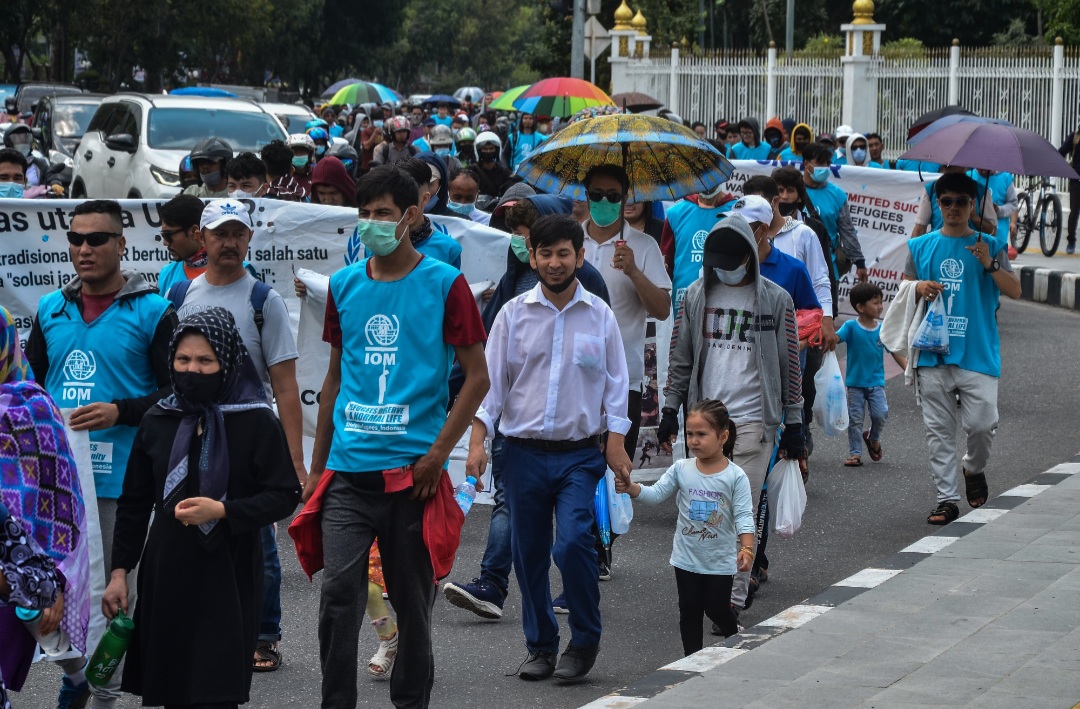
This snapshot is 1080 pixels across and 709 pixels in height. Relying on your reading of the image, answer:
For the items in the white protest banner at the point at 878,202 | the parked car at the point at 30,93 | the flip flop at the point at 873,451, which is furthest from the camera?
the parked car at the point at 30,93

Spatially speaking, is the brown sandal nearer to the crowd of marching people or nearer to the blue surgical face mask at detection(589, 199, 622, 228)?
the crowd of marching people

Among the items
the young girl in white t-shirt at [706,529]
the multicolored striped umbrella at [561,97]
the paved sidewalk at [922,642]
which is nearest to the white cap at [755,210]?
the young girl in white t-shirt at [706,529]

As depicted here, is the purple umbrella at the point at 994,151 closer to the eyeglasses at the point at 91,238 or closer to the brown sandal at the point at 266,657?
the brown sandal at the point at 266,657

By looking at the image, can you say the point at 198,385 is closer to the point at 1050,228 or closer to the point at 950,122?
the point at 950,122

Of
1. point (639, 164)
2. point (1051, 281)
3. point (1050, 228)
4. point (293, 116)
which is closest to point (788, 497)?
point (639, 164)

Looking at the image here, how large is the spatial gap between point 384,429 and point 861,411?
5.89 meters

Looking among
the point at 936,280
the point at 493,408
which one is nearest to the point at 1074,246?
the point at 936,280

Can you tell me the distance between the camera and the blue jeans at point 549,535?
236 inches

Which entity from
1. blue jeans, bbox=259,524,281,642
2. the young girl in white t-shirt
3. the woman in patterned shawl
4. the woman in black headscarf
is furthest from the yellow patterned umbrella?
the woman in patterned shawl

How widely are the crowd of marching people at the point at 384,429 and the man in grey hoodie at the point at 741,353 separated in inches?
0.4

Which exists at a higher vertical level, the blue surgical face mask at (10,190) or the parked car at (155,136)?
the parked car at (155,136)

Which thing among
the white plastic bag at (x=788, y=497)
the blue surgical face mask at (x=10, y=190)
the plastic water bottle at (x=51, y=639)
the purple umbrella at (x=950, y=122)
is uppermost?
the purple umbrella at (x=950, y=122)

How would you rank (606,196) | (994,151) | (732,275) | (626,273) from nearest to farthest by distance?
(732,275)
(626,273)
(606,196)
(994,151)

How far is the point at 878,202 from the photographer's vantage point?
13.7 m
